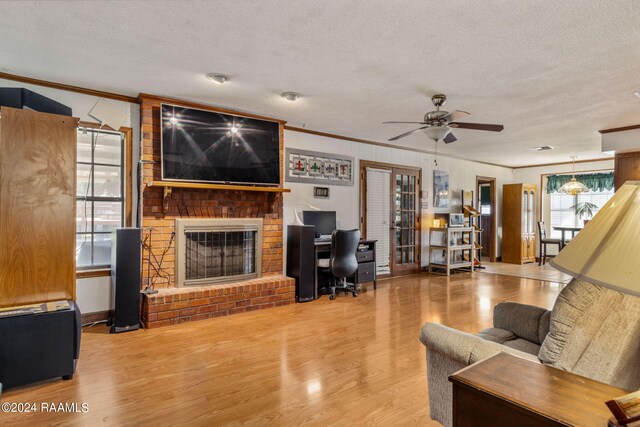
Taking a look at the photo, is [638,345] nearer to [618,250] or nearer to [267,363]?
[618,250]

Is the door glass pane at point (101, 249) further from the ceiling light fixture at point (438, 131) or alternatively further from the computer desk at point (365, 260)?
the ceiling light fixture at point (438, 131)

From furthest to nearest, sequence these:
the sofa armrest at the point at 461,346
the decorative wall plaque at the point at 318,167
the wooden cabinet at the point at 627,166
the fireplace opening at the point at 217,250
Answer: the decorative wall plaque at the point at 318,167 → the wooden cabinet at the point at 627,166 → the fireplace opening at the point at 217,250 → the sofa armrest at the point at 461,346

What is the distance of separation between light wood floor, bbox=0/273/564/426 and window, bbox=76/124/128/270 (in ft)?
2.84

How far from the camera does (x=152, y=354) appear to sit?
9.86 ft

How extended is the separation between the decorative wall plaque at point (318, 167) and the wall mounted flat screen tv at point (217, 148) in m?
0.52

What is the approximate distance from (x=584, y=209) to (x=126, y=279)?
30.4 feet

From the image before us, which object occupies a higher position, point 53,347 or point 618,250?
point 618,250

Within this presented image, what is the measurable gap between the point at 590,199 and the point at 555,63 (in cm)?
692

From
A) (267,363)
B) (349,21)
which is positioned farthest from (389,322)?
(349,21)

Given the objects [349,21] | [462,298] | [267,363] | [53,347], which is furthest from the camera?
[462,298]

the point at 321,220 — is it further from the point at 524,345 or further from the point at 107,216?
the point at 524,345

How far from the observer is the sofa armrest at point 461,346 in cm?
161

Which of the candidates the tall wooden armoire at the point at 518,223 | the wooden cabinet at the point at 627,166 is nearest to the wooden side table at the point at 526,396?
the wooden cabinet at the point at 627,166

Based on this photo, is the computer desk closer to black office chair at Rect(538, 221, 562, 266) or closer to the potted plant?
black office chair at Rect(538, 221, 562, 266)
